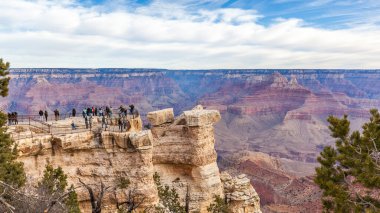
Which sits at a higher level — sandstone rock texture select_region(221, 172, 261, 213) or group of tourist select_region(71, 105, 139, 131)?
group of tourist select_region(71, 105, 139, 131)

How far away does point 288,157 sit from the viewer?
142875 mm

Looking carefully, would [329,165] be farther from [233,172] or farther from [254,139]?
[254,139]

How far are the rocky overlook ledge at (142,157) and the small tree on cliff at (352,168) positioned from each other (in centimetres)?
1308

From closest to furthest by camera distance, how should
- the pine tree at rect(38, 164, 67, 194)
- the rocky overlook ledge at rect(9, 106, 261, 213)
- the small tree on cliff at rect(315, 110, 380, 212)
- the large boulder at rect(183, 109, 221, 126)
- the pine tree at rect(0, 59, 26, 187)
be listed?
the small tree on cliff at rect(315, 110, 380, 212) < the pine tree at rect(0, 59, 26, 187) < the pine tree at rect(38, 164, 67, 194) < the rocky overlook ledge at rect(9, 106, 261, 213) < the large boulder at rect(183, 109, 221, 126)

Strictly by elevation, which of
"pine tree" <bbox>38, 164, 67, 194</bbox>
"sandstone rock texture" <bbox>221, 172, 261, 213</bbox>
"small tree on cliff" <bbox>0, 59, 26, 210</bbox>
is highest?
"small tree on cliff" <bbox>0, 59, 26, 210</bbox>

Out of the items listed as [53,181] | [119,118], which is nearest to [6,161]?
[53,181]

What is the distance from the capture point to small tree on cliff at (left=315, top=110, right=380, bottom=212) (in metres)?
16.4

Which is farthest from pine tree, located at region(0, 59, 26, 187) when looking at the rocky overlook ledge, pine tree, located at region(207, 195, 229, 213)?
pine tree, located at region(207, 195, 229, 213)

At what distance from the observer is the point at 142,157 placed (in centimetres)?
2688

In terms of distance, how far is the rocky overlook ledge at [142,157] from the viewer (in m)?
26.7

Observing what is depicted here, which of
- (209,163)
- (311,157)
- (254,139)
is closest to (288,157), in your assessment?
(311,157)

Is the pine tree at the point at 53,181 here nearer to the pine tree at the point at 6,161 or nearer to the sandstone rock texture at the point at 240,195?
the pine tree at the point at 6,161

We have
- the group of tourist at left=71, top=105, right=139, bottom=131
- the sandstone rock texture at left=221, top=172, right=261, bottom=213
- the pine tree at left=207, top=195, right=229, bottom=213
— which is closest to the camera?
the pine tree at left=207, top=195, right=229, bottom=213

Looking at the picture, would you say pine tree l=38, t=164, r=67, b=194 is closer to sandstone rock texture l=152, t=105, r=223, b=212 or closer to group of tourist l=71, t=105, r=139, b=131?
group of tourist l=71, t=105, r=139, b=131
